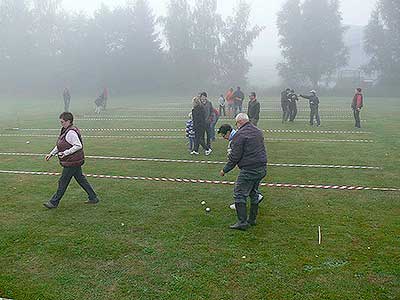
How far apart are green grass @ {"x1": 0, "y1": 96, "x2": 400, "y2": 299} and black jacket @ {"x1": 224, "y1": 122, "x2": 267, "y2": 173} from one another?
3.59ft

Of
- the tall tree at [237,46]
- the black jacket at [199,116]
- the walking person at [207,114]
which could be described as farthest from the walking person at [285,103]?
the tall tree at [237,46]

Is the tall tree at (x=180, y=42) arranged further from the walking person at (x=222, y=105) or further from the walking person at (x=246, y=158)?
the walking person at (x=246, y=158)

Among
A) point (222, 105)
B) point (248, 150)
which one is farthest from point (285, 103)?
point (248, 150)

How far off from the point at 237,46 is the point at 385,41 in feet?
57.3

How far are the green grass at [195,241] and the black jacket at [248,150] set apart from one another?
1.10 meters

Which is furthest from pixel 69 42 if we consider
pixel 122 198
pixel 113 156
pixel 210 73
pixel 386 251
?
pixel 386 251

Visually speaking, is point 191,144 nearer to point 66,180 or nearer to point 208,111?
point 208,111

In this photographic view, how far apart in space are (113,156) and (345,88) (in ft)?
141

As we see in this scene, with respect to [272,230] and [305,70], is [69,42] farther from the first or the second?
[272,230]

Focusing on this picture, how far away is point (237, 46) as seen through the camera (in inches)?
2147

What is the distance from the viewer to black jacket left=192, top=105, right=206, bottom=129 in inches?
492

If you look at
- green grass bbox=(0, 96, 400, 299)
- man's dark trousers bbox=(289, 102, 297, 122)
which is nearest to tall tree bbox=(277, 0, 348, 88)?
man's dark trousers bbox=(289, 102, 297, 122)

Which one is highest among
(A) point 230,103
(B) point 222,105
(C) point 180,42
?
(C) point 180,42

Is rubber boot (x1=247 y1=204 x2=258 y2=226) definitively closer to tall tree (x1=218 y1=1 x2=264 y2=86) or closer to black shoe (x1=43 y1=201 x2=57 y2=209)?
black shoe (x1=43 y1=201 x2=57 y2=209)
